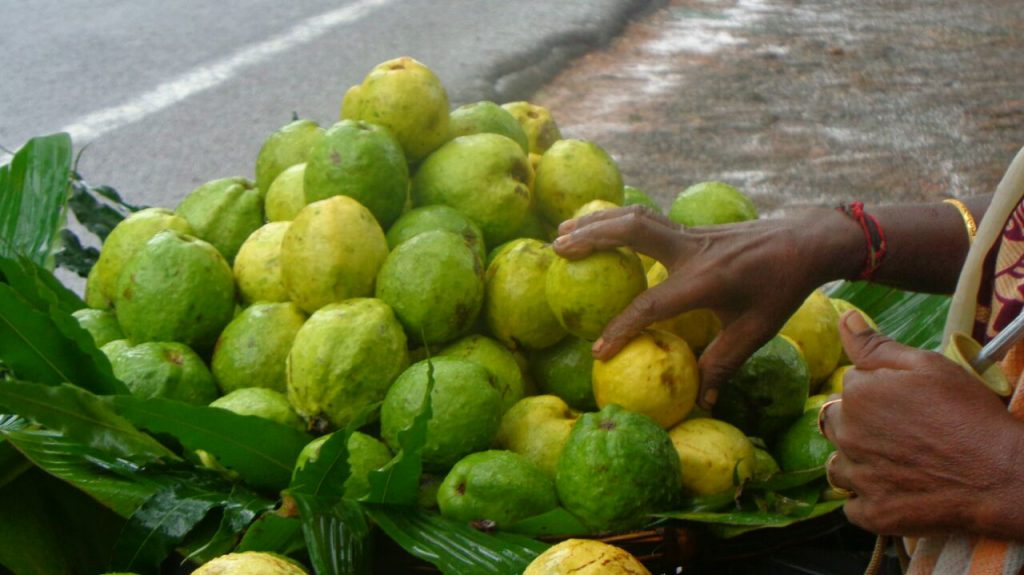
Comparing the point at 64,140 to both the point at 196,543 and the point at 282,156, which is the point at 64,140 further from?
the point at 196,543

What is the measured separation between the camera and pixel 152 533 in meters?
1.48

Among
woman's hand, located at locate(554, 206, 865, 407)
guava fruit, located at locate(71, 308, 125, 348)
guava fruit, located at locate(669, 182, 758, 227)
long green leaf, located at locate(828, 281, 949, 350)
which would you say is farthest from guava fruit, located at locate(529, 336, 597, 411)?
guava fruit, located at locate(71, 308, 125, 348)

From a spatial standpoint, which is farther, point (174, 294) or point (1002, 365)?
point (174, 294)

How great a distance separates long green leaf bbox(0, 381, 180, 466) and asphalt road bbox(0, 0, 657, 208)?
10.2 ft

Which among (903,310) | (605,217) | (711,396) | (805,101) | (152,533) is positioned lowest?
(805,101)

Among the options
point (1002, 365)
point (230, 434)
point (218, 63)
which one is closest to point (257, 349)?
point (230, 434)

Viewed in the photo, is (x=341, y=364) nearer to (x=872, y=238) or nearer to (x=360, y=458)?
(x=360, y=458)

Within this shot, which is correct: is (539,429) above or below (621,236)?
below

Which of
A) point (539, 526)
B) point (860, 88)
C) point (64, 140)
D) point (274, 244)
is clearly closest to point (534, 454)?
point (539, 526)

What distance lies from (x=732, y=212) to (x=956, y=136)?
4605 mm

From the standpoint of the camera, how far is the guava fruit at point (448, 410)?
1.65m

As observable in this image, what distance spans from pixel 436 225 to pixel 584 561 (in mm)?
820

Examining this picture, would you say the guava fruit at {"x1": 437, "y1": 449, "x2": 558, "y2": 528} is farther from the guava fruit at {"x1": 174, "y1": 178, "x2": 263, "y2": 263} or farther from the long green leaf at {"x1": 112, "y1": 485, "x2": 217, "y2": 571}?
the guava fruit at {"x1": 174, "y1": 178, "x2": 263, "y2": 263}

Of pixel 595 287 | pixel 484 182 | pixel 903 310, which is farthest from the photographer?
pixel 903 310
